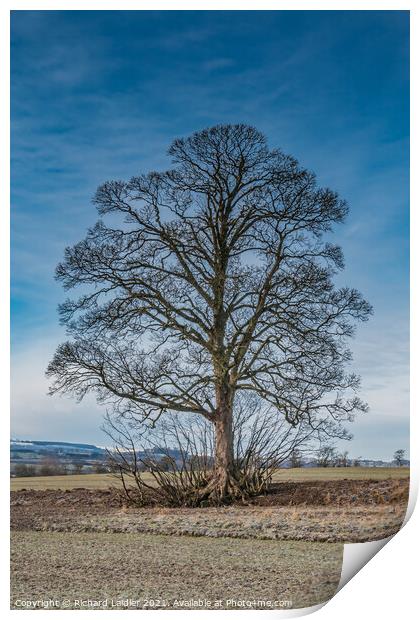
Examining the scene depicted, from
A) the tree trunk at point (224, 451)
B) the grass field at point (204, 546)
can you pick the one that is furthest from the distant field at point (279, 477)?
the tree trunk at point (224, 451)

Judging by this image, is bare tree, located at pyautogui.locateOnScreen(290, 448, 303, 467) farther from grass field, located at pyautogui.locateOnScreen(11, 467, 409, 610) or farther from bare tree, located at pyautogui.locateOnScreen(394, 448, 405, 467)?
bare tree, located at pyautogui.locateOnScreen(394, 448, 405, 467)

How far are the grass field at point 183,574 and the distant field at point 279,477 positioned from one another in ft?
3.44

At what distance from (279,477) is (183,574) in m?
3.69

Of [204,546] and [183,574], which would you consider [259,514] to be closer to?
[204,546]

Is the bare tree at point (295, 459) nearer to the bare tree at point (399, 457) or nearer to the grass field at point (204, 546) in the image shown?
the grass field at point (204, 546)

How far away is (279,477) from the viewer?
9.41m

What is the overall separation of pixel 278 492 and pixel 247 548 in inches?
105

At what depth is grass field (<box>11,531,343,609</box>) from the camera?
5.66 meters

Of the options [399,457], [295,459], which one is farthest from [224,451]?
[399,457]

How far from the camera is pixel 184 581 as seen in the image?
18.9 ft

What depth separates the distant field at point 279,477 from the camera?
727 cm

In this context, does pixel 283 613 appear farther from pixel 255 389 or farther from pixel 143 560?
pixel 255 389

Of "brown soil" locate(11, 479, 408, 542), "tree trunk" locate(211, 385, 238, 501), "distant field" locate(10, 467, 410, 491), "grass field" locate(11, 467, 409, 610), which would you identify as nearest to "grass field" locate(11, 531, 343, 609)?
"grass field" locate(11, 467, 409, 610)
